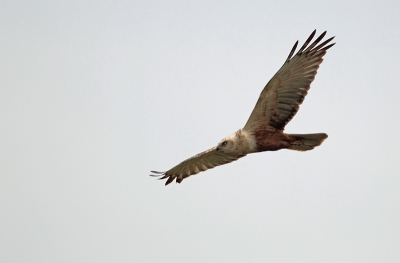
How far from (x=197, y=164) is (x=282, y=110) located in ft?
11.2

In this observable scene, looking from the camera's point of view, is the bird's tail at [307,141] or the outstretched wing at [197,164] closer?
the bird's tail at [307,141]

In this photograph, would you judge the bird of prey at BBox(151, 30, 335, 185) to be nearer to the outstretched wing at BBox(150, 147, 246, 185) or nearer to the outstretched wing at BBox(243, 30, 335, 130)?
the outstretched wing at BBox(243, 30, 335, 130)

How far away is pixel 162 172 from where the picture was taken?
13.9 metres

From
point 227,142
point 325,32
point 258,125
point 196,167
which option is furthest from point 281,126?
point 196,167

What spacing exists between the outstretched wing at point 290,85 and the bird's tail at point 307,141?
53cm

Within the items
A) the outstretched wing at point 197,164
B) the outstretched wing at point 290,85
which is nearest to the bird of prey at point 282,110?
the outstretched wing at point 290,85

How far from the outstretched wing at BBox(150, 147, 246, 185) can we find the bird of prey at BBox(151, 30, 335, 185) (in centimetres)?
141

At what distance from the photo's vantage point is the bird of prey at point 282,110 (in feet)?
35.9

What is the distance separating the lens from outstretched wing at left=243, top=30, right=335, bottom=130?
35.9ft

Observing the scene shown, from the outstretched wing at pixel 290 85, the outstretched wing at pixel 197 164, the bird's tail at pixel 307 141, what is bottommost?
the bird's tail at pixel 307 141

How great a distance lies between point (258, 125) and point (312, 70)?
174 cm

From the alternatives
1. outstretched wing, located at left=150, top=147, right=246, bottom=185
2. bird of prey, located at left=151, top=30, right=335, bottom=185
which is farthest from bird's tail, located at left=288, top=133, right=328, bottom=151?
outstretched wing, located at left=150, top=147, right=246, bottom=185

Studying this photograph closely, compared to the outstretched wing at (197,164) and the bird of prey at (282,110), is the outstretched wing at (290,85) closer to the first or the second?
the bird of prey at (282,110)

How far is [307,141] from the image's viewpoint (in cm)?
1104
